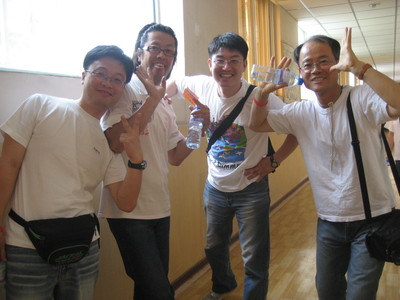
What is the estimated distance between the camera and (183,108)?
2.63 metres

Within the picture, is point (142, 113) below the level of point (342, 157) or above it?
above

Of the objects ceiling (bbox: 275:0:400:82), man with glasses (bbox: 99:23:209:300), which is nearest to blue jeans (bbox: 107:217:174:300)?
man with glasses (bbox: 99:23:209:300)

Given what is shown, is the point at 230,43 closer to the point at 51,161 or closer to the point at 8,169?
the point at 51,161

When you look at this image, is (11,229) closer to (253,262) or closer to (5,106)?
(5,106)

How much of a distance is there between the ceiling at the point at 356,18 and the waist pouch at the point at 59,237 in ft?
14.9

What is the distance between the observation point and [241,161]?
1.93 m

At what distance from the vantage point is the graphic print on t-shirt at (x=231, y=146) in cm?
191

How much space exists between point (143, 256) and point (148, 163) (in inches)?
15.8

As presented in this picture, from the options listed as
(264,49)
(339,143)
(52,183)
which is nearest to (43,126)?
(52,183)

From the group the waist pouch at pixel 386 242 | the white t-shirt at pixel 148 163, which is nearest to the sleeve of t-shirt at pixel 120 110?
the white t-shirt at pixel 148 163

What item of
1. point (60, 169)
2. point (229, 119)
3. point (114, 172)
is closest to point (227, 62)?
point (229, 119)

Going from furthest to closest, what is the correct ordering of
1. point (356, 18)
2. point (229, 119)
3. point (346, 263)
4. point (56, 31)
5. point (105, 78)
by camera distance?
point (356, 18) < point (229, 119) < point (56, 31) < point (346, 263) < point (105, 78)

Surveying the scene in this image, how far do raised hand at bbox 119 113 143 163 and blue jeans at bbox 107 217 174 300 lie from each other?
29 centimetres

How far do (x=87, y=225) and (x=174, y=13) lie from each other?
76.4 inches
